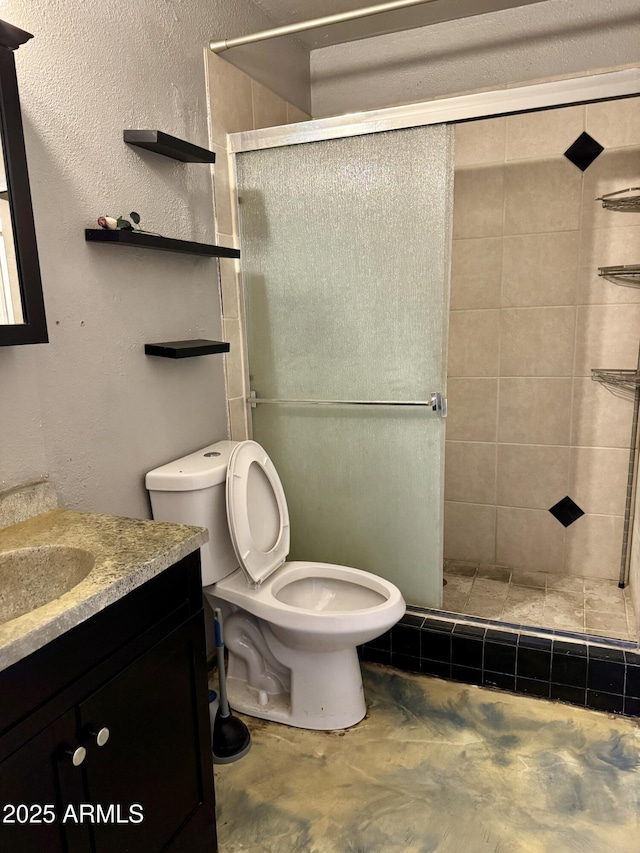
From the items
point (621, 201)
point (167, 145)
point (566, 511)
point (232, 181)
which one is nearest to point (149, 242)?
point (167, 145)

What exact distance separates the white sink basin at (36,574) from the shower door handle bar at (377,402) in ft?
3.89

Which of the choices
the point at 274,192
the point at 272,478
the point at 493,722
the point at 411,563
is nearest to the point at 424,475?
the point at 411,563

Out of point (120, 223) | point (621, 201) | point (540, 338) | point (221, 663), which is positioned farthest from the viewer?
point (540, 338)

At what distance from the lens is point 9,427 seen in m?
1.43

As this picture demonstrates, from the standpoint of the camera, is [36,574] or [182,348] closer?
[36,574]

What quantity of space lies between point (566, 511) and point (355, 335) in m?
1.33

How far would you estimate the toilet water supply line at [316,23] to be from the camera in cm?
177

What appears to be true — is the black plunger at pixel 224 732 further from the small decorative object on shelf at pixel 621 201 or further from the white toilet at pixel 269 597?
the small decorative object on shelf at pixel 621 201

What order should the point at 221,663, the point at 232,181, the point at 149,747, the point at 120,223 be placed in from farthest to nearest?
the point at 232,181
the point at 221,663
the point at 120,223
the point at 149,747

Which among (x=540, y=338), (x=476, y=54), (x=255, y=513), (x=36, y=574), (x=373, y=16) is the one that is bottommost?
(x=255, y=513)

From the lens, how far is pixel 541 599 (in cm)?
250

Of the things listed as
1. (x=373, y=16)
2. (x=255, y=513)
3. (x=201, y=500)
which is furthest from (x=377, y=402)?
(x=373, y=16)

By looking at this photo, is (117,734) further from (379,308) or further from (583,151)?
(583,151)

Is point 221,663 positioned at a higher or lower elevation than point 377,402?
lower
